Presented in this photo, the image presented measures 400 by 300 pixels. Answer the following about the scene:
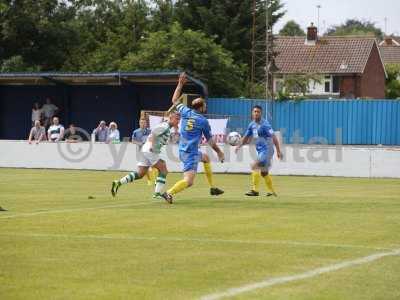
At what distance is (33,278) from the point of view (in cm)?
929

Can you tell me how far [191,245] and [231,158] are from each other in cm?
2206

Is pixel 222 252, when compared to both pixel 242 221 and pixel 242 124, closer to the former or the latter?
pixel 242 221

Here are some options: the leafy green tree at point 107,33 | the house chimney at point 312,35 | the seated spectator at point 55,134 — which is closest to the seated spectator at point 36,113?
the seated spectator at point 55,134

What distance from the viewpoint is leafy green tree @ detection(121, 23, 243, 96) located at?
52.8 meters

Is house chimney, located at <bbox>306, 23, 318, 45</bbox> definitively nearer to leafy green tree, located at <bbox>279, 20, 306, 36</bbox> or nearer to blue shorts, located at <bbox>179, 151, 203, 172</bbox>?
leafy green tree, located at <bbox>279, 20, 306, 36</bbox>

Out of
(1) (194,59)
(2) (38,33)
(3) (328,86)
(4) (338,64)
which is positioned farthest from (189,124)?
(3) (328,86)

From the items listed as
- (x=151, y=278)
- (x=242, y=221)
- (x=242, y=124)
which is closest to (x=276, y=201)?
(x=242, y=221)

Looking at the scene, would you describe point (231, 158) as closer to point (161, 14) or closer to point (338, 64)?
point (161, 14)

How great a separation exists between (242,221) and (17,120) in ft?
115

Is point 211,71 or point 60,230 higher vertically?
point 211,71

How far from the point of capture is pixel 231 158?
111 ft

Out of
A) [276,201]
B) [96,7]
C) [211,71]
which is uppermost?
[96,7]

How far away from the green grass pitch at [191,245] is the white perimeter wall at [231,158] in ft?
38.0

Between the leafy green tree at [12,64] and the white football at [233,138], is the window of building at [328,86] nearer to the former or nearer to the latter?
the leafy green tree at [12,64]
